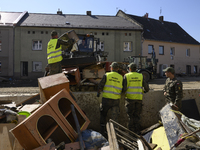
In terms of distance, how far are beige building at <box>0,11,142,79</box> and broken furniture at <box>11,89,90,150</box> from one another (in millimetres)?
19739

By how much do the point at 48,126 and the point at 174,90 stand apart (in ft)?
10.9

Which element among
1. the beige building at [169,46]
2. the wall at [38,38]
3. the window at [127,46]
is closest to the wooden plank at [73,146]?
the wall at [38,38]

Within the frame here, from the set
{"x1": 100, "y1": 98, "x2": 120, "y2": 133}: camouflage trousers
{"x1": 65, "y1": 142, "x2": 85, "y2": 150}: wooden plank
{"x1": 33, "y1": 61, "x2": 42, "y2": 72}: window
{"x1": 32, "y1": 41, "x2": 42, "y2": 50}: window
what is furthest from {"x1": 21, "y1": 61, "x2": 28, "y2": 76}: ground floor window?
{"x1": 65, "y1": 142, "x2": 85, "y2": 150}: wooden plank

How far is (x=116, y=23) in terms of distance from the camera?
24797 mm

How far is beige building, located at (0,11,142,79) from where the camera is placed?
73.3 feet

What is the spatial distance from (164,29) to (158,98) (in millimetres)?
27609

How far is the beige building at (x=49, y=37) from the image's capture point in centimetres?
2233

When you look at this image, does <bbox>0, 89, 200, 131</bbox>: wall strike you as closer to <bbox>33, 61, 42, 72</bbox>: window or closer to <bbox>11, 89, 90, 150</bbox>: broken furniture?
<bbox>11, 89, 90, 150</bbox>: broken furniture

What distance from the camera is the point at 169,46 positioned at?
27.7 meters

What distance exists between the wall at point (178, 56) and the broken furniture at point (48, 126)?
22.4 metres

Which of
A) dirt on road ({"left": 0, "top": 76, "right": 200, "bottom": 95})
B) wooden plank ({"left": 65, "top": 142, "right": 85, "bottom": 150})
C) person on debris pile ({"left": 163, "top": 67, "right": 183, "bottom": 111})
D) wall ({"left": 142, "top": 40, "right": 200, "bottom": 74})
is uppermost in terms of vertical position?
A: wall ({"left": 142, "top": 40, "right": 200, "bottom": 74})

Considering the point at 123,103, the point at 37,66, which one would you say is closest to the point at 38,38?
the point at 37,66

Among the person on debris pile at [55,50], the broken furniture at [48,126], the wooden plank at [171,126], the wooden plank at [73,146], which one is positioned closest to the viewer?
the broken furniture at [48,126]

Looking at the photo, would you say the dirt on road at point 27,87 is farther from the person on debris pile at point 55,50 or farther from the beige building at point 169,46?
the beige building at point 169,46
